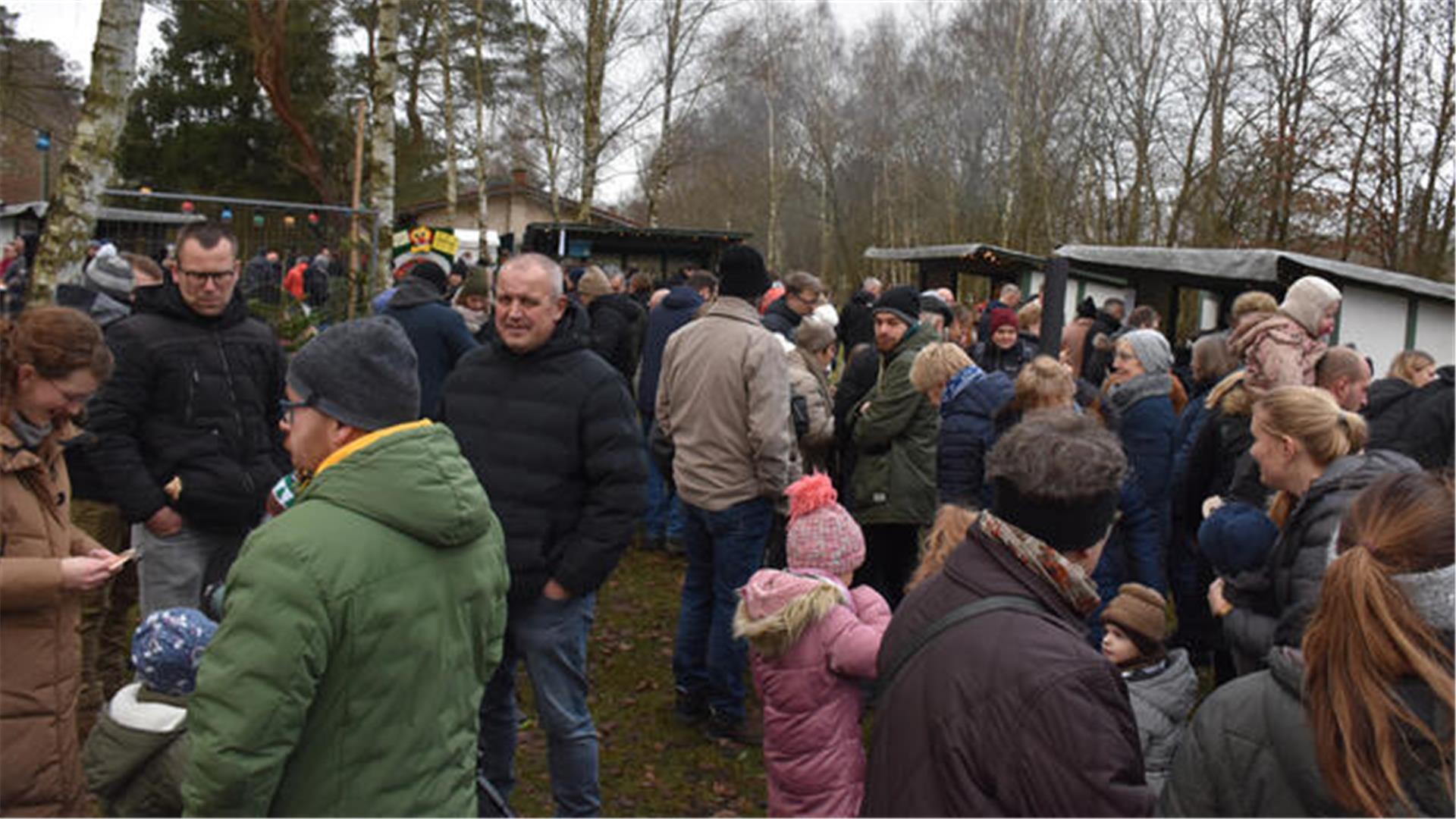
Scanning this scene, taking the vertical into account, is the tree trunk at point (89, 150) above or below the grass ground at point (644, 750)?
above

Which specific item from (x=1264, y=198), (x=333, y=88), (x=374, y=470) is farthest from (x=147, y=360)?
(x=333, y=88)

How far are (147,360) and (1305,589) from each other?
419cm

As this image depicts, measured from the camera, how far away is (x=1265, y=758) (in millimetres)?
2037

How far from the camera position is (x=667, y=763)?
5.04m

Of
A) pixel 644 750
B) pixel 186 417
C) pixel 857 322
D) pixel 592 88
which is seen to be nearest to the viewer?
pixel 186 417

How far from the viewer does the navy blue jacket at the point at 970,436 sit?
5219 millimetres

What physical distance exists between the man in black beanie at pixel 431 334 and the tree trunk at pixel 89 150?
164 centimetres

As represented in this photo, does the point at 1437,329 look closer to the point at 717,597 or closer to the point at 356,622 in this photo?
the point at 717,597

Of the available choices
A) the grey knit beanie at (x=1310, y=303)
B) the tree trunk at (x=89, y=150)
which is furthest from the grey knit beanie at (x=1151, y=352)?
the tree trunk at (x=89, y=150)

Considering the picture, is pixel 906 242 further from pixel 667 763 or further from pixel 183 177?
pixel 667 763

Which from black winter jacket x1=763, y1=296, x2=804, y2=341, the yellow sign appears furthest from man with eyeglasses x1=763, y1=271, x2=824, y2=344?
the yellow sign

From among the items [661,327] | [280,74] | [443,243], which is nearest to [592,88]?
[280,74]

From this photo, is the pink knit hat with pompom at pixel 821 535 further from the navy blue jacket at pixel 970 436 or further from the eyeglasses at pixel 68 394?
the eyeglasses at pixel 68 394

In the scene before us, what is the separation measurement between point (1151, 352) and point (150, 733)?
5.16m
